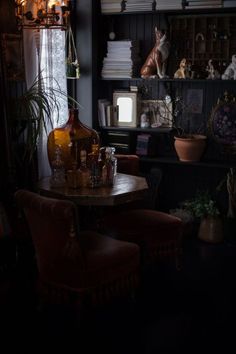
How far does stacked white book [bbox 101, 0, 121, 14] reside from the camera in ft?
14.7

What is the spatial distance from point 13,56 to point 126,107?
4.39 ft

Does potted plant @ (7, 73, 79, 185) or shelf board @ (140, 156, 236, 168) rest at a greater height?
potted plant @ (7, 73, 79, 185)

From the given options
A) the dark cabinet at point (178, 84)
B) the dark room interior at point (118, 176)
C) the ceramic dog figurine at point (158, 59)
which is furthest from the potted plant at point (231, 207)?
the ceramic dog figurine at point (158, 59)

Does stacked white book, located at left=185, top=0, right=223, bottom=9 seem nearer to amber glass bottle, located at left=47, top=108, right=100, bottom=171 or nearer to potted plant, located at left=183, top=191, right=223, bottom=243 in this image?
amber glass bottle, located at left=47, top=108, right=100, bottom=171

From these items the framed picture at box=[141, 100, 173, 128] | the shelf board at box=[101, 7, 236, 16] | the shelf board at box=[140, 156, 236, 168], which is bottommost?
the shelf board at box=[140, 156, 236, 168]

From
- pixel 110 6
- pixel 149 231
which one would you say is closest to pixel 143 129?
pixel 110 6

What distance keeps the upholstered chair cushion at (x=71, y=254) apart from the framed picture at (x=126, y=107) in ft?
6.05

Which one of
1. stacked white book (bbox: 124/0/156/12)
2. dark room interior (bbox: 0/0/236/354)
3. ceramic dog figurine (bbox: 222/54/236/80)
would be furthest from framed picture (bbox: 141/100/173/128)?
stacked white book (bbox: 124/0/156/12)

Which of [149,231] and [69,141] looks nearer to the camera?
[149,231]

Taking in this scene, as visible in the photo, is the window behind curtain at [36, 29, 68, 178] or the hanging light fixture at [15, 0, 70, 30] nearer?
the hanging light fixture at [15, 0, 70, 30]

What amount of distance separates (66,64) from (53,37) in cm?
30

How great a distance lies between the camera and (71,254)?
284 centimetres

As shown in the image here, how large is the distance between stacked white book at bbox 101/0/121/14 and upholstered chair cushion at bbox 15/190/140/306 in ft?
7.43

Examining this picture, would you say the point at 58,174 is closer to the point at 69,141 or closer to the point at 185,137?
the point at 69,141
